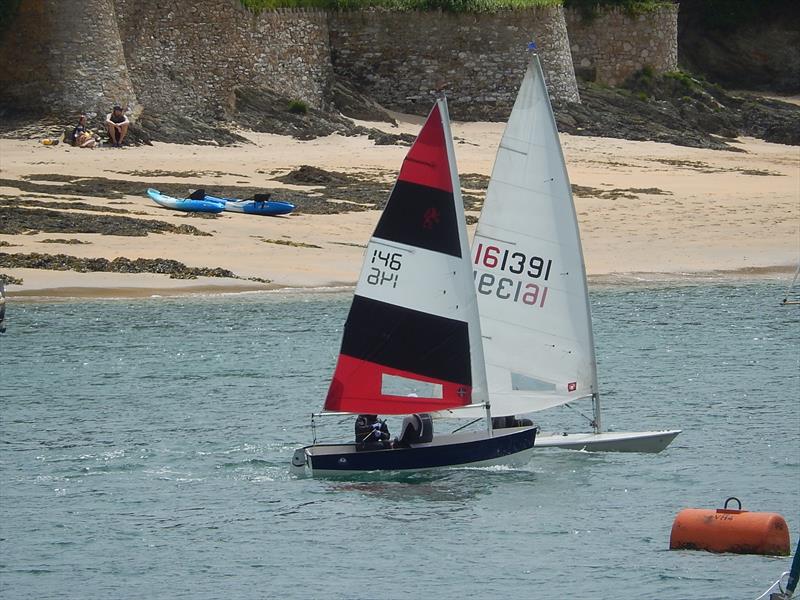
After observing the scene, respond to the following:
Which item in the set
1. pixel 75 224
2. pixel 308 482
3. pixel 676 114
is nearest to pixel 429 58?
pixel 676 114

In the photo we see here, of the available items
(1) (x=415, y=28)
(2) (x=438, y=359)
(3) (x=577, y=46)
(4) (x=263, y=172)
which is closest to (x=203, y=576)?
(2) (x=438, y=359)

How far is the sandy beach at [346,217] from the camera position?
3684 centimetres

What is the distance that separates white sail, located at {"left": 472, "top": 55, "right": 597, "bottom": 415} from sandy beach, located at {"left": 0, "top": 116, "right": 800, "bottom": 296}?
13526 millimetres

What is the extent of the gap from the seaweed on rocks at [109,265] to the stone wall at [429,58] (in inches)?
796

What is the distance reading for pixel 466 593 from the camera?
17984mm

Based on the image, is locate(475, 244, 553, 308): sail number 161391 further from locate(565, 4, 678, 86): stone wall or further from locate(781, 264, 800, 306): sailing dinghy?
locate(565, 4, 678, 86): stone wall

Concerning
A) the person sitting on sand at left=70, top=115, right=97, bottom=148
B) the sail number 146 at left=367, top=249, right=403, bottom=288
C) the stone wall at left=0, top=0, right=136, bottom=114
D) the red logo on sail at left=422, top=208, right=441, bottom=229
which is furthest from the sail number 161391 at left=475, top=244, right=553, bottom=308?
the stone wall at left=0, top=0, right=136, bottom=114

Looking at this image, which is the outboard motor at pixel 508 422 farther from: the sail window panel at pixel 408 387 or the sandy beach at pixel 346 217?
the sandy beach at pixel 346 217

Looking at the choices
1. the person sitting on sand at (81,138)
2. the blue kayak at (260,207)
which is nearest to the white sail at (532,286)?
the blue kayak at (260,207)

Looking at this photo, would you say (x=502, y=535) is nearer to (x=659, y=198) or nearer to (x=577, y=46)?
(x=659, y=198)

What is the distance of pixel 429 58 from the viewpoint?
A: 2194 inches

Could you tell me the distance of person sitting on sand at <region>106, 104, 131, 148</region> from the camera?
4541 centimetres

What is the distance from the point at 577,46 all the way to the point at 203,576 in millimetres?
45635

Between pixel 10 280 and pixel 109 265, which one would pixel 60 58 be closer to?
pixel 109 265
